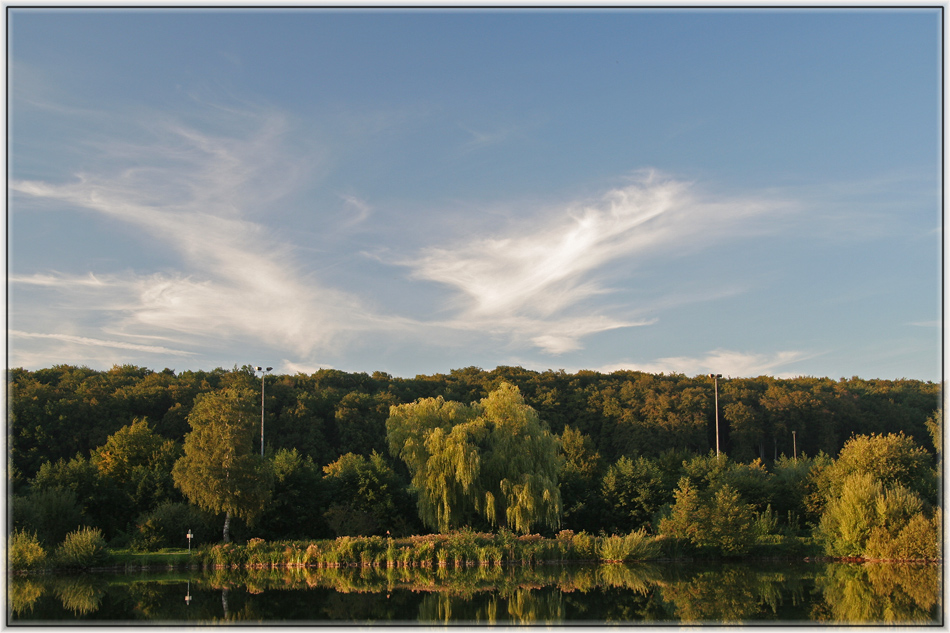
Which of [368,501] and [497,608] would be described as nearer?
[497,608]

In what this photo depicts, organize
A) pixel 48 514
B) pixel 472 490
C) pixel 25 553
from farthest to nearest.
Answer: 1. pixel 472 490
2. pixel 48 514
3. pixel 25 553

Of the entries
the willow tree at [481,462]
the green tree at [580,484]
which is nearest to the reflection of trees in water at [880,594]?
the green tree at [580,484]

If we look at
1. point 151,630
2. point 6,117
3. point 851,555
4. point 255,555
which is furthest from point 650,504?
point 6,117

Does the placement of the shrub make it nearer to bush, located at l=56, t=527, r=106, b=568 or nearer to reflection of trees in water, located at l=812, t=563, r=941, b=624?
reflection of trees in water, located at l=812, t=563, r=941, b=624

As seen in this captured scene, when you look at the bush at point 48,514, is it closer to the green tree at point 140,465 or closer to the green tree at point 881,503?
the green tree at point 140,465

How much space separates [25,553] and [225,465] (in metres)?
8.10

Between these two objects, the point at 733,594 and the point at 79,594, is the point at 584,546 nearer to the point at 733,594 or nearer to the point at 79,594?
the point at 733,594

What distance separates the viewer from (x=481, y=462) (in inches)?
1414

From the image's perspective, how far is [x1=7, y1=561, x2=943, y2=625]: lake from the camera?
59.3 ft

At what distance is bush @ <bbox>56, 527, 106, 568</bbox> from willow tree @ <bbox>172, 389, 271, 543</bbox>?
4614 mm

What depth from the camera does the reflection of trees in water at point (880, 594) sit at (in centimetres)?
1773

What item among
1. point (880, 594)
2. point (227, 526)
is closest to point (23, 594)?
point (227, 526)

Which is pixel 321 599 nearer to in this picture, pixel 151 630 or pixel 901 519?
pixel 151 630

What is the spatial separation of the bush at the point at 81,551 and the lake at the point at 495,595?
74 centimetres
